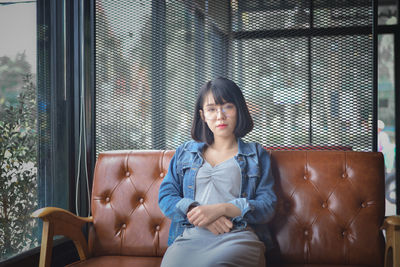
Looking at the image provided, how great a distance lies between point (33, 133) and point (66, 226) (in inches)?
25.7

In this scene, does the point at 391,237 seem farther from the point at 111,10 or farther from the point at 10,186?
the point at 111,10

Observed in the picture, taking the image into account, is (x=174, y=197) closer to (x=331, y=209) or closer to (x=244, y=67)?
(x=331, y=209)

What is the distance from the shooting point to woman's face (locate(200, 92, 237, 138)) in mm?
1661

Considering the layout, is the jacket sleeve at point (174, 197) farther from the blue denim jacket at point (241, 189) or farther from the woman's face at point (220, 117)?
the woman's face at point (220, 117)

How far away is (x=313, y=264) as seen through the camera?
1.67m

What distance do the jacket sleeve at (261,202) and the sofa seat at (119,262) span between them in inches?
19.9

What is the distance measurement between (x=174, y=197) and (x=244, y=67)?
0.93 m

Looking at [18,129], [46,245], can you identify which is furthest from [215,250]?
[18,129]

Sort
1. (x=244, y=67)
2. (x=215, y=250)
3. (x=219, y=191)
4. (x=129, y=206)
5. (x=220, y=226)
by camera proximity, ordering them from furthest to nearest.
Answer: (x=244, y=67)
(x=129, y=206)
(x=219, y=191)
(x=220, y=226)
(x=215, y=250)

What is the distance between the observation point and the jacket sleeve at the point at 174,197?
1.52m

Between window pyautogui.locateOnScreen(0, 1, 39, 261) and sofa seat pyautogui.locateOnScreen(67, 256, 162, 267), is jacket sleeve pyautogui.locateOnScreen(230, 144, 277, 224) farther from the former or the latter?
window pyautogui.locateOnScreen(0, 1, 39, 261)

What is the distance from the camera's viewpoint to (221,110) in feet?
5.46

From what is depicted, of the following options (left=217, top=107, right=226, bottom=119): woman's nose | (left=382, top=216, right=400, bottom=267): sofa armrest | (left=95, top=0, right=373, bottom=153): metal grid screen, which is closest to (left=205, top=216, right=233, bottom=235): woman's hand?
(left=217, top=107, right=226, bottom=119): woman's nose

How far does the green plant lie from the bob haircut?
0.96 meters
